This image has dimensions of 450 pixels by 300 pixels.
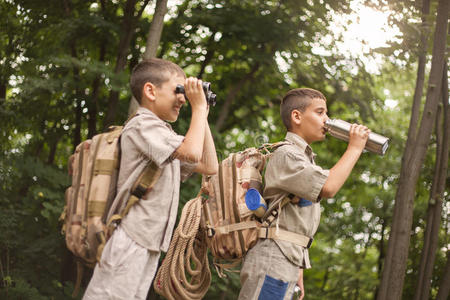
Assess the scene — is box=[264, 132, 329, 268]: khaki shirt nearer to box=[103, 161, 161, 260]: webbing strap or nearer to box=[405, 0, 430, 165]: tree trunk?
box=[103, 161, 161, 260]: webbing strap

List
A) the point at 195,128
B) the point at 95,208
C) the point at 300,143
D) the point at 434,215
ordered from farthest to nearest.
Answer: the point at 434,215 < the point at 300,143 < the point at 195,128 < the point at 95,208

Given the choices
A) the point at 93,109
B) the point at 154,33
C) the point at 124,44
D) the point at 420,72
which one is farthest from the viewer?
the point at 93,109

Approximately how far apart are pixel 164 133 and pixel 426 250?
377cm

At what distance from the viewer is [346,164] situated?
9.42ft

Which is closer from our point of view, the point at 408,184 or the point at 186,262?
the point at 186,262

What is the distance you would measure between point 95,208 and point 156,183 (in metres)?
0.30

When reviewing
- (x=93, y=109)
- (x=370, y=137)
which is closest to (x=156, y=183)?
(x=370, y=137)

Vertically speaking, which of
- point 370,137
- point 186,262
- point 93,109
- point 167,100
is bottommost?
point 186,262

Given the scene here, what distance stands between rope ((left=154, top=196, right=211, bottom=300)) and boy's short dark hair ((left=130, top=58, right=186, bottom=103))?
821 mm

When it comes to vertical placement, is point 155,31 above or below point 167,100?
above

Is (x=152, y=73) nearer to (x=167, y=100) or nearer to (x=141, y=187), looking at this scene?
(x=167, y=100)

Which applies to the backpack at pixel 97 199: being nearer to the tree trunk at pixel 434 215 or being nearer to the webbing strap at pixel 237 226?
the webbing strap at pixel 237 226

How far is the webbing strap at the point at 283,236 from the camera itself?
2.91m

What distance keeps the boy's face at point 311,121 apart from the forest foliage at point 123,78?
211 centimetres
